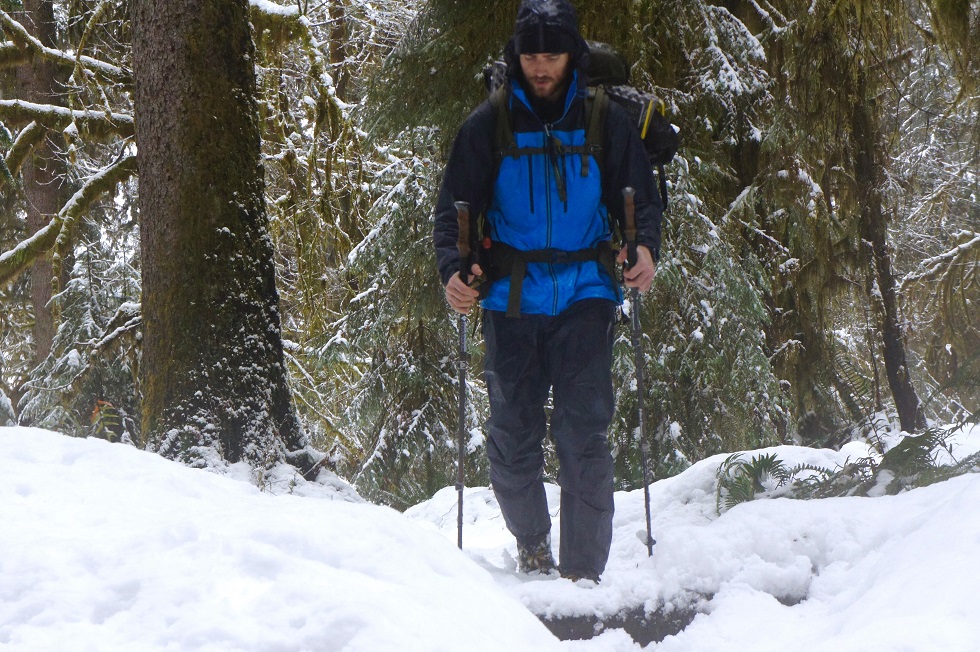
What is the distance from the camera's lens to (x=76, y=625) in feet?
5.06

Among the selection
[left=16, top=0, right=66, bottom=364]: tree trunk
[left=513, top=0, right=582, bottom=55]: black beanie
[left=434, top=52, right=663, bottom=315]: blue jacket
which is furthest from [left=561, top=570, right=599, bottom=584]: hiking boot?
[left=16, top=0, right=66, bottom=364]: tree trunk

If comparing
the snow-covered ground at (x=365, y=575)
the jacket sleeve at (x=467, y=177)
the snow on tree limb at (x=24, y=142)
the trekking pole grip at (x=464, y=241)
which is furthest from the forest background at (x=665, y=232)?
the snow-covered ground at (x=365, y=575)

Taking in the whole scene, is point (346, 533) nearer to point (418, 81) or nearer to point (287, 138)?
point (418, 81)

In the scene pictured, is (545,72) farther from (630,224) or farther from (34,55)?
(34,55)

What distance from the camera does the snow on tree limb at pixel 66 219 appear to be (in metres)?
8.06

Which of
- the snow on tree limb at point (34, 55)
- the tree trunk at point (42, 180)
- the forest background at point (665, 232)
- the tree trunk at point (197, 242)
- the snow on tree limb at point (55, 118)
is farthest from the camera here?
the tree trunk at point (42, 180)

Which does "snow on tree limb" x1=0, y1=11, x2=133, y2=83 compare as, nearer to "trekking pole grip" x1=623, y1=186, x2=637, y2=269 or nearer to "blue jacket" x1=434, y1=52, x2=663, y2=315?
"blue jacket" x1=434, y1=52, x2=663, y2=315

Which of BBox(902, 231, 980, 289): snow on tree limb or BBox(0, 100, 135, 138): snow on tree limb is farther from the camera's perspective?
BBox(0, 100, 135, 138): snow on tree limb

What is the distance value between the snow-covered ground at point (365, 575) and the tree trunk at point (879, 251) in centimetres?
386

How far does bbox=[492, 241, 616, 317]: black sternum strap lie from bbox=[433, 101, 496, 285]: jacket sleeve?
22 centimetres

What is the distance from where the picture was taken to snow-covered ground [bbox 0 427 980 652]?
62.2 inches

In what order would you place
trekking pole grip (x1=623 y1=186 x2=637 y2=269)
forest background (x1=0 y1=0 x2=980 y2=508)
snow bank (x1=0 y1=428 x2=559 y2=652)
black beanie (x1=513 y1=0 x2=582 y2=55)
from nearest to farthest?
snow bank (x1=0 y1=428 x2=559 y2=652), black beanie (x1=513 y1=0 x2=582 y2=55), trekking pole grip (x1=623 y1=186 x2=637 y2=269), forest background (x1=0 y1=0 x2=980 y2=508)

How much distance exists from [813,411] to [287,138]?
6.04 m

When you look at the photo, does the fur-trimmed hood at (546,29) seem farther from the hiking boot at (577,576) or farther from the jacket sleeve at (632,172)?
the hiking boot at (577,576)
